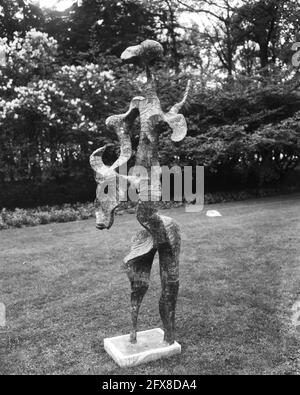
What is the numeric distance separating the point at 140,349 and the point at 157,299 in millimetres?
1864

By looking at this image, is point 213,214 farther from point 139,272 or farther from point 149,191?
point 149,191

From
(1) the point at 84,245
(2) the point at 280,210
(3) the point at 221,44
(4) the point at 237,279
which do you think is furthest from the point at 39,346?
(3) the point at 221,44

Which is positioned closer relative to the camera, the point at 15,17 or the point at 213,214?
the point at 213,214

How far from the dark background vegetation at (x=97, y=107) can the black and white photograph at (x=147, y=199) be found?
Result: 7 centimetres

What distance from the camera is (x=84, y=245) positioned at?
32.2ft

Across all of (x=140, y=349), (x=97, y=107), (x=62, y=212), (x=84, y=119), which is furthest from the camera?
(x=97, y=107)

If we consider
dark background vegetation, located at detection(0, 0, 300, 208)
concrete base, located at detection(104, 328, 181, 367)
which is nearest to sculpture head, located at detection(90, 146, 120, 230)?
concrete base, located at detection(104, 328, 181, 367)

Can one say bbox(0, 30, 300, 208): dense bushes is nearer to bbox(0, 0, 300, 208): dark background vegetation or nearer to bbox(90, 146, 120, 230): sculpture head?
bbox(0, 0, 300, 208): dark background vegetation

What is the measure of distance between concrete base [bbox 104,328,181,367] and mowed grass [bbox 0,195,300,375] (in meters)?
0.09

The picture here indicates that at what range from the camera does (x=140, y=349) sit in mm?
4957

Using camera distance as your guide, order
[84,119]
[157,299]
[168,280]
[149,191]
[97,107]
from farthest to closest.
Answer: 1. [97,107]
2. [84,119]
3. [157,299]
4. [168,280]
5. [149,191]

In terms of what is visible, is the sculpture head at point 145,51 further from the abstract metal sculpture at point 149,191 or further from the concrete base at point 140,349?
the concrete base at point 140,349

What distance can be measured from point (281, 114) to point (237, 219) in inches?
266

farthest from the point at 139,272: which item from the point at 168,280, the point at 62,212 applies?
the point at 62,212
